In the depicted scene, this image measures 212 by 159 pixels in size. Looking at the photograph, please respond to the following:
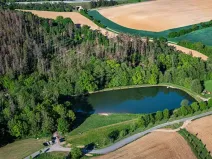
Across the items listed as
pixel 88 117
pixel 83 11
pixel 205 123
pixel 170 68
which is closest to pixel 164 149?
pixel 205 123

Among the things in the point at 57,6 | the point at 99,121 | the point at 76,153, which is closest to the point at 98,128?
the point at 99,121

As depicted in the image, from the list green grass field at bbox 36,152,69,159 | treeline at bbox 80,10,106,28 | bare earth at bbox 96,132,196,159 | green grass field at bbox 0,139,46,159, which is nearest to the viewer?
bare earth at bbox 96,132,196,159

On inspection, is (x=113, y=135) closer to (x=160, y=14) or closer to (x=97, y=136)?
(x=97, y=136)

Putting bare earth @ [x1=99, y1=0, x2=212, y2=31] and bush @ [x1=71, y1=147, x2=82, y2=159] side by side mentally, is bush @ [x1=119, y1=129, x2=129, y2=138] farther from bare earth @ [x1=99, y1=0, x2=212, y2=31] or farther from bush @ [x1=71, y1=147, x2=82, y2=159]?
bare earth @ [x1=99, y1=0, x2=212, y2=31]

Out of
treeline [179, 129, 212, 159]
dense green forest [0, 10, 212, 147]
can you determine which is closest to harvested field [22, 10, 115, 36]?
dense green forest [0, 10, 212, 147]

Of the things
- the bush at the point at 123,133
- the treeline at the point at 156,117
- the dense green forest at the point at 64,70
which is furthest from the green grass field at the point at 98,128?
the bush at the point at 123,133

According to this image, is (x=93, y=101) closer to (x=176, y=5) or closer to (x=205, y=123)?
(x=205, y=123)
